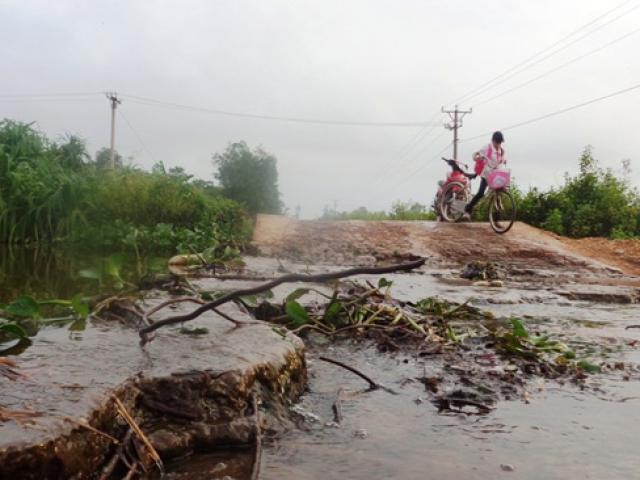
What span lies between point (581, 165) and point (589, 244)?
13.9 feet

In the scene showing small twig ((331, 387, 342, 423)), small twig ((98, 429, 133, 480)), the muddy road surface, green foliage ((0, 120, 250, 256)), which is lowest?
the muddy road surface

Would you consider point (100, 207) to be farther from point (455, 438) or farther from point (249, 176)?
point (249, 176)

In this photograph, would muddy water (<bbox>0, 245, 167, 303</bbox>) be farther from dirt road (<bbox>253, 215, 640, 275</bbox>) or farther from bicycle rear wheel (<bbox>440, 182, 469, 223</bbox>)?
bicycle rear wheel (<bbox>440, 182, 469, 223</bbox>)

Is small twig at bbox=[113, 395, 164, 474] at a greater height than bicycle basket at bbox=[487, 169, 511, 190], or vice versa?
bicycle basket at bbox=[487, 169, 511, 190]

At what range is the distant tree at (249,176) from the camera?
28672mm

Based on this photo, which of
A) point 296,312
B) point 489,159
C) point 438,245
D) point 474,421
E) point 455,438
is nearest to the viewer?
point 455,438

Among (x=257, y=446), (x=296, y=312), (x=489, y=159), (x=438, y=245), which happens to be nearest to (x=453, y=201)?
(x=489, y=159)

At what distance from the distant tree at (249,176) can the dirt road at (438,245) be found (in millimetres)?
16646

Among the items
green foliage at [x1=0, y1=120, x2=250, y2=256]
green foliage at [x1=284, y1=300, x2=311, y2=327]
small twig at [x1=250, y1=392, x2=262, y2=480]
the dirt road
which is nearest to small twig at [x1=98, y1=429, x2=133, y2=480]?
small twig at [x1=250, y1=392, x2=262, y2=480]

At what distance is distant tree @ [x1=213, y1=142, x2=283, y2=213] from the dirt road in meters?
16.6

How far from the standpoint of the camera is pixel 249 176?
29.0 m

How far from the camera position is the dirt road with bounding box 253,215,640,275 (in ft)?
28.8

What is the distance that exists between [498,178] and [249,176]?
19384 mm

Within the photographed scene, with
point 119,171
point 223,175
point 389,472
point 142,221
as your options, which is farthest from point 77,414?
point 223,175
